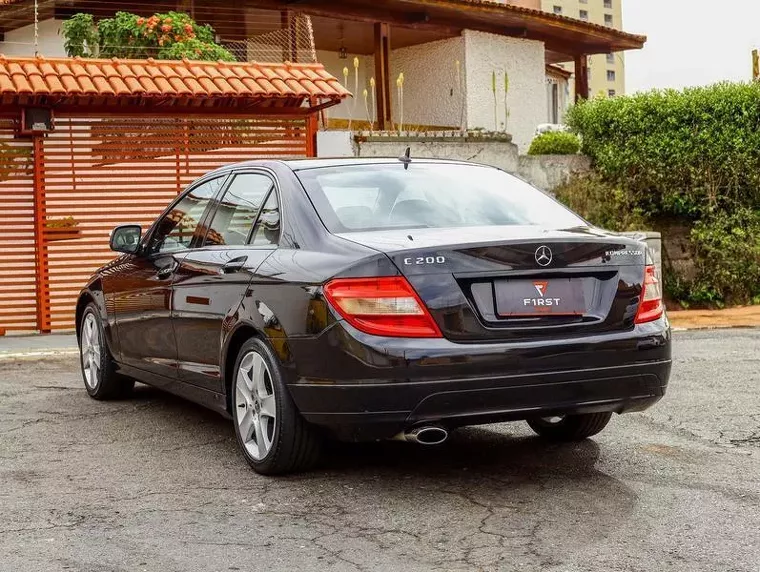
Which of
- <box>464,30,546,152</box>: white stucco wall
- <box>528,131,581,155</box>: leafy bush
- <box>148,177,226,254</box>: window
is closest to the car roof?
<box>148,177,226,254</box>: window

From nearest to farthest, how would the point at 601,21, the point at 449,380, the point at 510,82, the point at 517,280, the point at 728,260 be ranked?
the point at 449,380, the point at 517,280, the point at 728,260, the point at 510,82, the point at 601,21

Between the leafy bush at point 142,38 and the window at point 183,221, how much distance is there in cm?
1011

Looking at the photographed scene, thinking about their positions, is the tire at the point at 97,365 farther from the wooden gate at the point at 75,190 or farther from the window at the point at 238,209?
the wooden gate at the point at 75,190

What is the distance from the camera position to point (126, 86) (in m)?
13.4

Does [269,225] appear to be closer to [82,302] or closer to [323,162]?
[323,162]

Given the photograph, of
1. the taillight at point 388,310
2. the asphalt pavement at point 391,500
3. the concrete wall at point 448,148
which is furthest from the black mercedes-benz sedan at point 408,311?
the concrete wall at point 448,148

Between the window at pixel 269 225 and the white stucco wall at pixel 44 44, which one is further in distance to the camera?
the white stucco wall at pixel 44 44

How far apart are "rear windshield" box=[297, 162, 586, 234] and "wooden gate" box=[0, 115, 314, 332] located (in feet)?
26.6

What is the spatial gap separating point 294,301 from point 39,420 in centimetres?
289

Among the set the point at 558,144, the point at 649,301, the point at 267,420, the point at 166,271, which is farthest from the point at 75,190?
the point at 649,301

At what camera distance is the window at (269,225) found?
5.85 meters

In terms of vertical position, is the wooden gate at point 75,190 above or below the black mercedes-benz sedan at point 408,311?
above

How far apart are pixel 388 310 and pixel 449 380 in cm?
38

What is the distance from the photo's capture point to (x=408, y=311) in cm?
502
